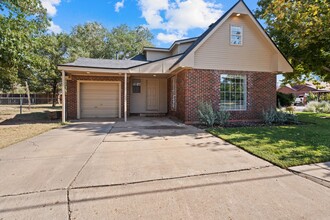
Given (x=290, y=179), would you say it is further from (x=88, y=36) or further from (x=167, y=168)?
(x=88, y=36)

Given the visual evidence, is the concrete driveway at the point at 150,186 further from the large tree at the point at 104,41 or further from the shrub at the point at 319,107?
the large tree at the point at 104,41

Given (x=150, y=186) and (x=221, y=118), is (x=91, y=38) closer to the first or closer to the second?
(x=221, y=118)

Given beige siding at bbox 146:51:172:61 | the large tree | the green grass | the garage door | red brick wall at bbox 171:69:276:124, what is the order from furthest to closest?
1. the large tree
2. beige siding at bbox 146:51:172:61
3. the garage door
4. red brick wall at bbox 171:69:276:124
5. the green grass

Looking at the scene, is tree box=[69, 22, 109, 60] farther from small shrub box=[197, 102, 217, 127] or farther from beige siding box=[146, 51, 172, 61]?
small shrub box=[197, 102, 217, 127]

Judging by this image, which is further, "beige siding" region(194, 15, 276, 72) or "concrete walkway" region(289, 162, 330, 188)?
"beige siding" region(194, 15, 276, 72)

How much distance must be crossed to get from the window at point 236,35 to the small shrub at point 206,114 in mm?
3756

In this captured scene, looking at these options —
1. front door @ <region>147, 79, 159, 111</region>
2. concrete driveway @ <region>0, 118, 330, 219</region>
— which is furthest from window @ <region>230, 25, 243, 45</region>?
concrete driveway @ <region>0, 118, 330, 219</region>

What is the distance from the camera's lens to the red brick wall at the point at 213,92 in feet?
32.1

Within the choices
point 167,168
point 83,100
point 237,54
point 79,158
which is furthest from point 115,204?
point 83,100

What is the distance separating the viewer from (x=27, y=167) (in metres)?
3.98

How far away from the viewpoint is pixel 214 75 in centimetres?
1015

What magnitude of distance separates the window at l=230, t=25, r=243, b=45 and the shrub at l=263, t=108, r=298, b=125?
13.1 ft

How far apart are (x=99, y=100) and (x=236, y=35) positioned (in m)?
8.91

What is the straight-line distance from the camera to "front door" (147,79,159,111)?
13852 millimetres
